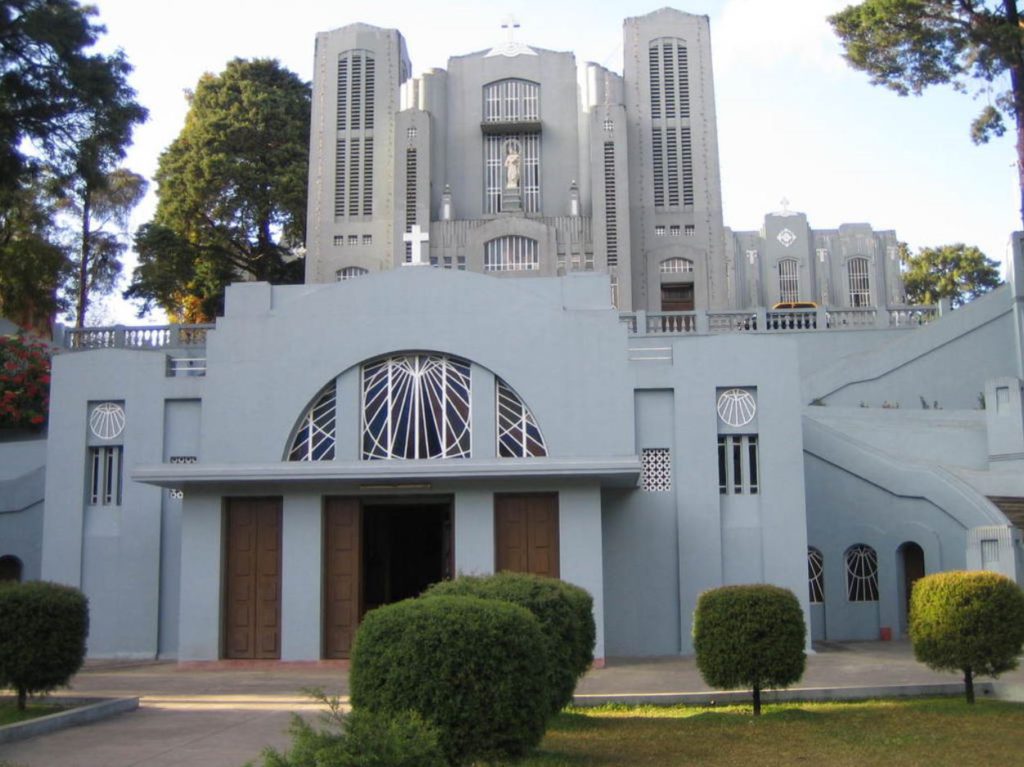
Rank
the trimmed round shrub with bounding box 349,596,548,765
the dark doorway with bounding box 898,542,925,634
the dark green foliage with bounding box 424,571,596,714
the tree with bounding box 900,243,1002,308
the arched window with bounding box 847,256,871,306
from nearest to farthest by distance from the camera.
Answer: the trimmed round shrub with bounding box 349,596,548,765
the dark green foliage with bounding box 424,571,596,714
the dark doorway with bounding box 898,542,925,634
the arched window with bounding box 847,256,871,306
the tree with bounding box 900,243,1002,308

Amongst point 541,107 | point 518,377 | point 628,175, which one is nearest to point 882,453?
point 518,377

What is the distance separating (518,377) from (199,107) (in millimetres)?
27259

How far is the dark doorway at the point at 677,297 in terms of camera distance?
40.7m

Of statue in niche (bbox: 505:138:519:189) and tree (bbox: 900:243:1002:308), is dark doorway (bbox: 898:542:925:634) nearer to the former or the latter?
statue in niche (bbox: 505:138:519:189)

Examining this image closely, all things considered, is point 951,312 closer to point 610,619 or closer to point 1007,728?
point 610,619

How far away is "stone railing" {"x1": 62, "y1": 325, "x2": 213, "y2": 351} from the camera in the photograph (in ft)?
96.2

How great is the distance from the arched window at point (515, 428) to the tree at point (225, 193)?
23.1m

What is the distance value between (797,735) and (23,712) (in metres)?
8.17

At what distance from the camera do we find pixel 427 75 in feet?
142

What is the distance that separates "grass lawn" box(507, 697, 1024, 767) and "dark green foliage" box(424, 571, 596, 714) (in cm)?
62

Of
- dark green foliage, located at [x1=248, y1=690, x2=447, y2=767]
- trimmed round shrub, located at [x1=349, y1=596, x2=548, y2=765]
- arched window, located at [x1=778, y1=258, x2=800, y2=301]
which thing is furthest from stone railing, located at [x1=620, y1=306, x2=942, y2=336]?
dark green foliage, located at [x1=248, y1=690, x2=447, y2=767]

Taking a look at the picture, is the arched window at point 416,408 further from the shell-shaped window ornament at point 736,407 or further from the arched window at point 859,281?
the arched window at point 859,281

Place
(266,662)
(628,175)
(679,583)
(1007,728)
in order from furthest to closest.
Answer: (628,175) < (679,583) < (266,662) < (1007,728)

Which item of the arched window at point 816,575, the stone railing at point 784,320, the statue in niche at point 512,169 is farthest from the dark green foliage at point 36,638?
the statue in niche at point 512,169
